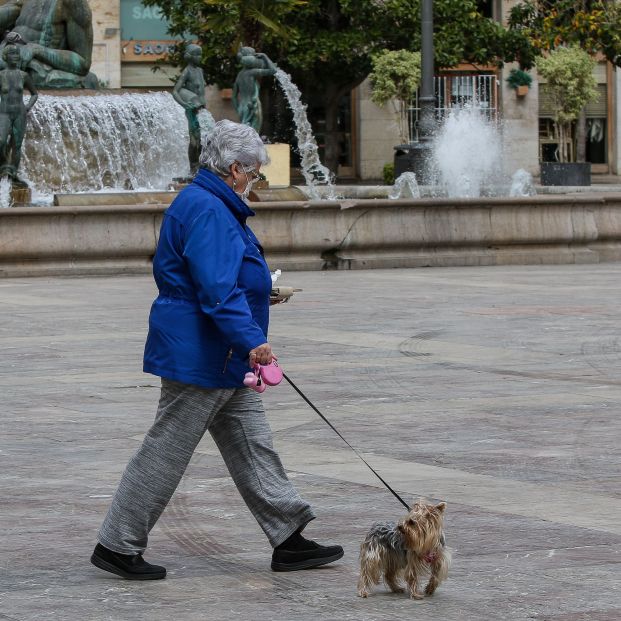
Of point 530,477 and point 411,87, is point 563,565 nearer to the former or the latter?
point 530,477

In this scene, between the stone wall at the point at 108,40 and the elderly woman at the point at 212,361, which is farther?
the stone wall at the point at 108,40

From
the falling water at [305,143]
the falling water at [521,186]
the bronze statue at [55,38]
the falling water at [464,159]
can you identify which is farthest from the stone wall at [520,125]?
the bronze statue at [55,38]

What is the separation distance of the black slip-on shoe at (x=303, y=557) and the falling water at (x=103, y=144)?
71.0ft

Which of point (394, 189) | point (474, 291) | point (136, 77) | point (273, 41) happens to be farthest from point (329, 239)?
point (136, 77)

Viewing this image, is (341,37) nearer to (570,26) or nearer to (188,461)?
(570,26)

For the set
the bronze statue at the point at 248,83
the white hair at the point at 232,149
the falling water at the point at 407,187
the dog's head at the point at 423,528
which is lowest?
the dog's head at the point at 423,528

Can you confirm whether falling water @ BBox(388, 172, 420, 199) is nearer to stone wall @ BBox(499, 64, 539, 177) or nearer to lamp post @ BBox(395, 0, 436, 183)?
lamp post @ BBox(395, 0, 436, 183)

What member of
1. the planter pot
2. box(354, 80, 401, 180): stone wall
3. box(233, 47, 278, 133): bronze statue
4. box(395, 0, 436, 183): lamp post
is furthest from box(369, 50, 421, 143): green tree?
box(233, 47, 278, 133): bronze statue

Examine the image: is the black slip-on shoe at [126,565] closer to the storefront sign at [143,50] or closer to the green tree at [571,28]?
the green tree at [571,28]

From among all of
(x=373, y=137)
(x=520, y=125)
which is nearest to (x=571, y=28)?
(x=373, y=137)

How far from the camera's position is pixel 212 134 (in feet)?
19.1

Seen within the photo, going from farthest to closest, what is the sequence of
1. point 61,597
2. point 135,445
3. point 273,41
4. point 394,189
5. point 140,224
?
point 273,41
point 394,189
point 140,224
point 135,445
point 61,597

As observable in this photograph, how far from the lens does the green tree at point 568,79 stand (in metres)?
47.1

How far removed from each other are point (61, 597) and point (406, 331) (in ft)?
27.7
